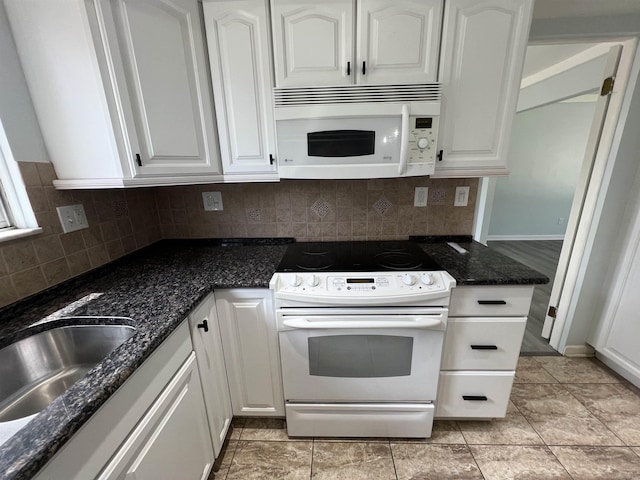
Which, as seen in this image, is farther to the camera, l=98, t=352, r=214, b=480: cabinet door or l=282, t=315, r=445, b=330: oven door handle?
l=282, t=315, r=445, b=330: oven door handle

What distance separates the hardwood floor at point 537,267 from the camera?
2.04 m

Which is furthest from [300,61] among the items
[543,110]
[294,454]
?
[543,110]

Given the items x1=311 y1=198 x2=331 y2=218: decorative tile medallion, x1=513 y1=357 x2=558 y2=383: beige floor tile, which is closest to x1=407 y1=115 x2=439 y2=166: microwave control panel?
x1=311 y1=198 x2=331 y2=218: decorative tile medallion

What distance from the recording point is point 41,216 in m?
1.04

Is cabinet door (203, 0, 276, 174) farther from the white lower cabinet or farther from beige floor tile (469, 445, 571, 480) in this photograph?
beige floor tile (469, 445, 571, 480)

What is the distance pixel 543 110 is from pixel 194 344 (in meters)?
→ 5.96

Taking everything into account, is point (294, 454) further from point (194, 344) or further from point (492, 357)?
point (492, 357)

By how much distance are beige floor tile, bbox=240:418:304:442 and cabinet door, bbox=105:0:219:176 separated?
1457 millimetres

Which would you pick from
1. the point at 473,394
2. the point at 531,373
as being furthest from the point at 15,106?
the point at 531,373

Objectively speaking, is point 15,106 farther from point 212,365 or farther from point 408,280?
point 408,280

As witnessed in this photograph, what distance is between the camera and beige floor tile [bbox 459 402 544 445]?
53.9 inches

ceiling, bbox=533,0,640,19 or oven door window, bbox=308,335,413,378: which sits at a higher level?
ceiling, bbox=533,0,640,19

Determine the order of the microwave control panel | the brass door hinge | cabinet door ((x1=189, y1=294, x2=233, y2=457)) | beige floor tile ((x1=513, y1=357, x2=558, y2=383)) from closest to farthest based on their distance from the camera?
cabinet door ((x1=189, y1=294, x2=233, y2=457)) → the microwave control panel → the brass door hinge → beige floor tile ((x1=513, y1=357, x2=558, y2=383))

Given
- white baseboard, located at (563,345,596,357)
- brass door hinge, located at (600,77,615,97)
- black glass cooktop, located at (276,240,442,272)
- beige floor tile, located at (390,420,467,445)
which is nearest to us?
black glass cooktop, located at (276,240,442,272)
